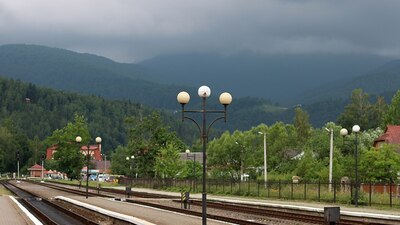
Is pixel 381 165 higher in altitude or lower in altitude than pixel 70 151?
lower

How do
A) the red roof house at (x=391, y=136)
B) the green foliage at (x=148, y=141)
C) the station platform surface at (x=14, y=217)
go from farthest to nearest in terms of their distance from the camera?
the green foliage at (x=148, y=141)
the red roof house at (x=391, y=136)
the station platform surface at (x=14, y=217)

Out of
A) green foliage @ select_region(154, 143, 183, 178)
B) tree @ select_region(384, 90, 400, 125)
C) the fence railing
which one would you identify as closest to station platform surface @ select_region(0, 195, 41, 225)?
the fence railing

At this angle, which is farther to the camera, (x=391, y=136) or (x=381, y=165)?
(x=391, y=136)

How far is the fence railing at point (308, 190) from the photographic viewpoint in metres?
52.8

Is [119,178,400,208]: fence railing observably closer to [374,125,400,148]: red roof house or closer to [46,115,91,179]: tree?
[374,125,400,148]: red roof house

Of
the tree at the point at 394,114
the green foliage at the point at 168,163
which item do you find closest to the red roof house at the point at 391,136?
the tree at the point at 394,114

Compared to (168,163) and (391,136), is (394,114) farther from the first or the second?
(168,163)

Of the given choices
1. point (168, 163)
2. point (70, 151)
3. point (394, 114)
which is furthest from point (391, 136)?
point (70, 151)

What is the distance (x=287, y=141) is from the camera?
12138cm

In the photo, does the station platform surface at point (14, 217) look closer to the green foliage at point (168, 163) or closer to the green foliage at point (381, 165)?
the green foliage at point (381, 165)

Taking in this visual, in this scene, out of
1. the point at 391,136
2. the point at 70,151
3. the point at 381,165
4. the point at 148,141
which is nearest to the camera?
the point at 381,165

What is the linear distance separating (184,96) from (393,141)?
76.2m

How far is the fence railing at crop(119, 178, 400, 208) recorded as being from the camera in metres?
52.8

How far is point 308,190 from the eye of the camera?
62562mm
